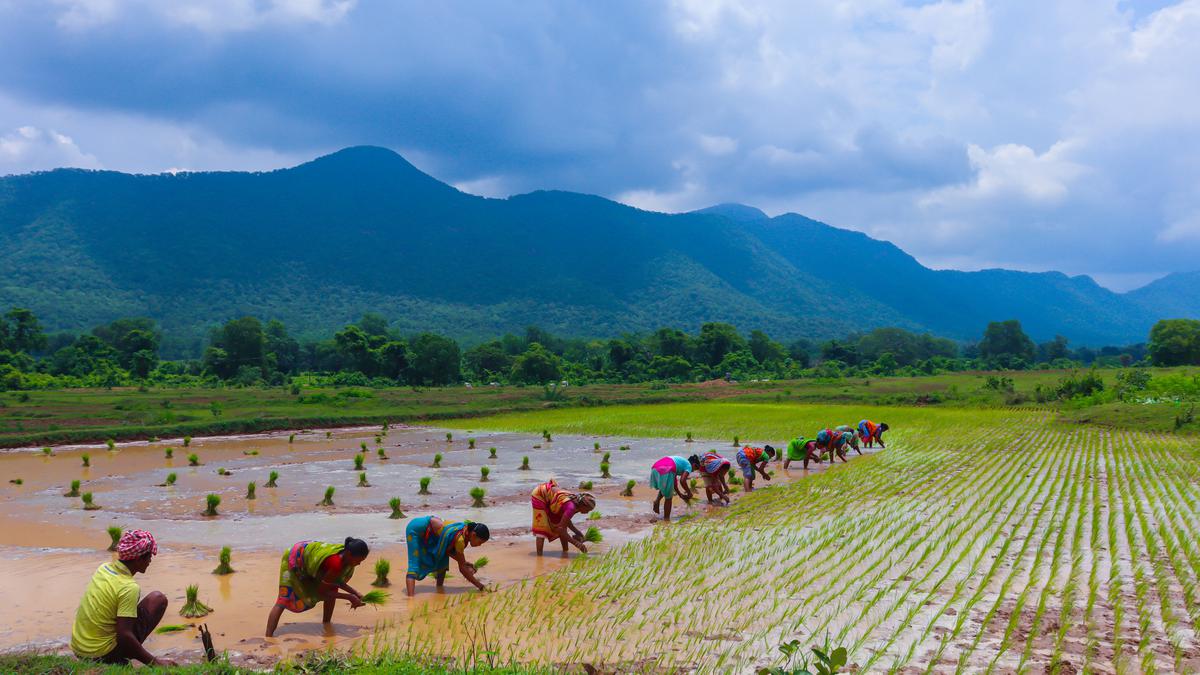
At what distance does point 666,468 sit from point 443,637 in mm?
6924

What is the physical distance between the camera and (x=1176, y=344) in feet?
237

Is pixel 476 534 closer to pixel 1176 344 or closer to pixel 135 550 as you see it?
pixel 135 550

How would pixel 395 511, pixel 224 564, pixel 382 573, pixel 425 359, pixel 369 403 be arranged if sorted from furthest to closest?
pixel 425 359, pixel 369 403, pixel 395 511, pixel 224 564, pixel 382 573

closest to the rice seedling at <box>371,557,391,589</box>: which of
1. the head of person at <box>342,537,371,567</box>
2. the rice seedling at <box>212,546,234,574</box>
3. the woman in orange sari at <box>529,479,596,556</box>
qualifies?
the head of person at <box>342,537,371,567</box>

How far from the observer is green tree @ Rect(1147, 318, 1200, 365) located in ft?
235

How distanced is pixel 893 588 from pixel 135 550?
7.69m

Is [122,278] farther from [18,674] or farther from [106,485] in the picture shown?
[18,674]

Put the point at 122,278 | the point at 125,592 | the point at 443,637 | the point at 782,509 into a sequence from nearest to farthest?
the point at 125,592 → the point at 443,637 → the point at 782,509 → the point at 122,278

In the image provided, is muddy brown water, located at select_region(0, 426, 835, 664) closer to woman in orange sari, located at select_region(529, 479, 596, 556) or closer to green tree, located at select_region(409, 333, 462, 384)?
woman in orange sari, located at select_region(529, 479, 596, 556)

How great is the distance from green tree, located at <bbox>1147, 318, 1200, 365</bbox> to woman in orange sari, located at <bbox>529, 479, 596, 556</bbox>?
268 ft

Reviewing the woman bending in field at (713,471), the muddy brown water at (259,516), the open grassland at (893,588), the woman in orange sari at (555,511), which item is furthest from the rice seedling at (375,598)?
the woman bending in field at (713,471)

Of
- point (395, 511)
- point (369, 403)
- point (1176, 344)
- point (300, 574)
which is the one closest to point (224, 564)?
point (300, 574)

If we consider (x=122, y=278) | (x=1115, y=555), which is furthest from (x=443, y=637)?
(x=122, y=278)

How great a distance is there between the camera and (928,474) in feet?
62.3
